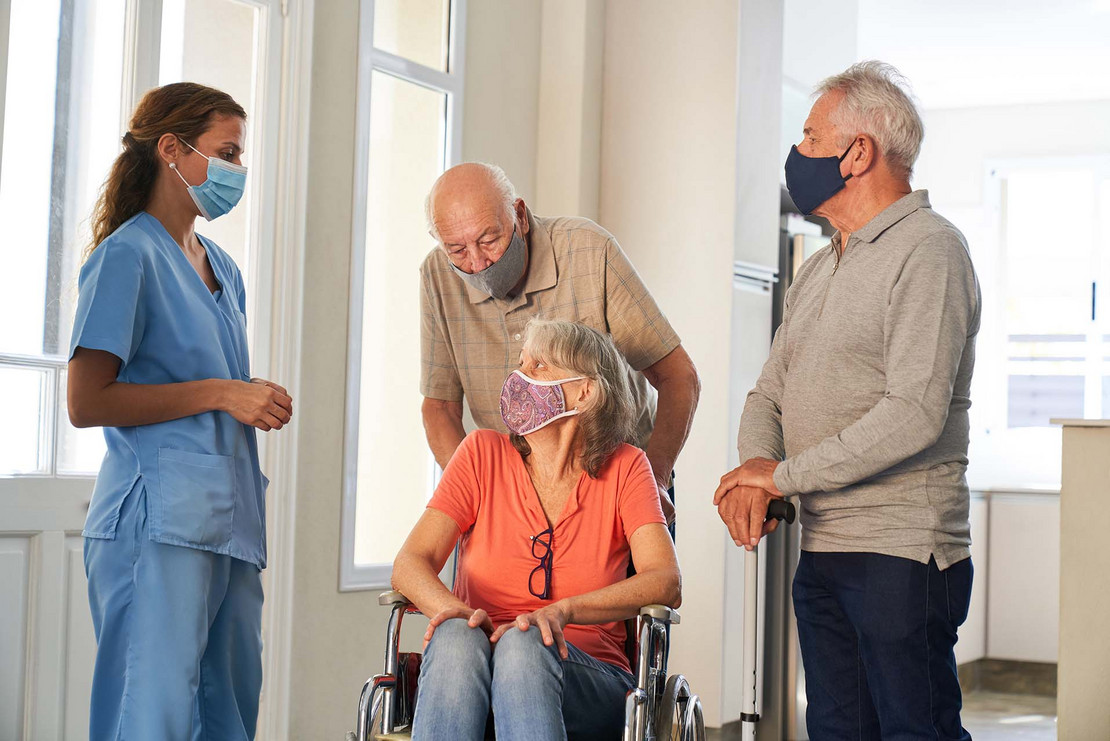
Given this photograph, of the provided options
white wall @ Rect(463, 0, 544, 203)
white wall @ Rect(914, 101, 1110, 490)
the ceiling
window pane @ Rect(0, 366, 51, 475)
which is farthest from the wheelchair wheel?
white wall @ Rect(914, 101, 1110, 490)

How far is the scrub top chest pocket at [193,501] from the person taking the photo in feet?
6.39

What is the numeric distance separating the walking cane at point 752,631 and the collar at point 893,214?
1.50 ft

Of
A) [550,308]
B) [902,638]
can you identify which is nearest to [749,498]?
[902,638]

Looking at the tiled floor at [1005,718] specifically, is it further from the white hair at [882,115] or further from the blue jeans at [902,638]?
the white hair at [882,115]

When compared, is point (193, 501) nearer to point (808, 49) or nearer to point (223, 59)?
point (223, 59)

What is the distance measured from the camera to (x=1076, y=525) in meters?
3.08

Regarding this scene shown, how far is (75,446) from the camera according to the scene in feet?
9.30

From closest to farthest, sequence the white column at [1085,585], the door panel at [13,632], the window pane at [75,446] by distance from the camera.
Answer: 1. the door panel at [13,632]
2. the window pane at [75,446]
3. the white column at [1085,585]

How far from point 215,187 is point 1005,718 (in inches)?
168

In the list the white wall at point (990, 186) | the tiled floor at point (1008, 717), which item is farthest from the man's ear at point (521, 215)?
the white wall at point (990, 186)

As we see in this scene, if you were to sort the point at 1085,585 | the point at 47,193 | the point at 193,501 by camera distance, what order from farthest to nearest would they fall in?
the point at 1085,585
the point at 47,193
the point at 193,501

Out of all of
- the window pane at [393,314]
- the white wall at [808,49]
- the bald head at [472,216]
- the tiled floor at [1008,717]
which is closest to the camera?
the bald head at [472,216]

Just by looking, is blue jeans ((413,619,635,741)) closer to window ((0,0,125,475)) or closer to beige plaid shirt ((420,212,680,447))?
beige plaid shirt ((420,212,680,447))

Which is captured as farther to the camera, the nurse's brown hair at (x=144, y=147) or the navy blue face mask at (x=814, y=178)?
the nurse's brown hair at (x=144, y=147)
